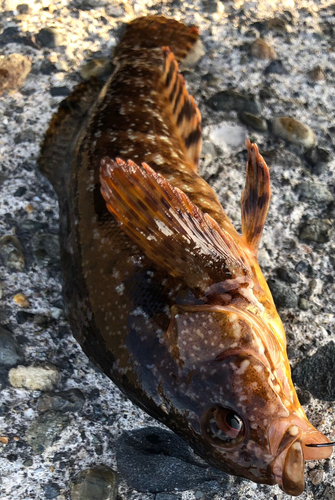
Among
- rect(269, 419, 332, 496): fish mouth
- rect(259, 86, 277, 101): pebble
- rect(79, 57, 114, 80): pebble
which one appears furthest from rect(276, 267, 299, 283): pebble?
rect(79, 57, 114, 80): pebble


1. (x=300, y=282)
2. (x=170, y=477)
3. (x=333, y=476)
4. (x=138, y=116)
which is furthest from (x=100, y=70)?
(x=333, y=476)

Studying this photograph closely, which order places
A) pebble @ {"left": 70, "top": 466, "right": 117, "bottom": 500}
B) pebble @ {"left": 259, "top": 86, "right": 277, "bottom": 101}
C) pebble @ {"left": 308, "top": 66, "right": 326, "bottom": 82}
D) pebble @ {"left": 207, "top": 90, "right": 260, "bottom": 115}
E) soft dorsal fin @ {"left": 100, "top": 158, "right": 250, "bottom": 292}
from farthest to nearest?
pebble @ {"left": 308, "top": 66, "right": 326, "bottom": 82}
pebble @ {"left": 259, "top": 86, "right": 277, "bottom": 101}
pebble @ {"left": 207, "top": 90, "right": 260, "bottom": 115}
pebble @ {"left": 70, "top": 466, "right": 117, "bottom": 500}
soft dorsal fin @ {"left": 100, "top": 158, "right": 250, "bottom": 292}

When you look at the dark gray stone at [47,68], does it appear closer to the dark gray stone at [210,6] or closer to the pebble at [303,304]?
the dark gray stone at [210,6]

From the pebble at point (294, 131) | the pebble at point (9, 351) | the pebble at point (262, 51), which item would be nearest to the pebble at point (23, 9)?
the pebble at point (262, 51)

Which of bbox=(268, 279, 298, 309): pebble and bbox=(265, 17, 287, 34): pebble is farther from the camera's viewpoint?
bbox=(265, 17, 287, 34): pebble

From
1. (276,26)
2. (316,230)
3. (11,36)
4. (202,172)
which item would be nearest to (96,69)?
(11,36)

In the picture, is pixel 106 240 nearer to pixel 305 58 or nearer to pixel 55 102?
pixel 55 102

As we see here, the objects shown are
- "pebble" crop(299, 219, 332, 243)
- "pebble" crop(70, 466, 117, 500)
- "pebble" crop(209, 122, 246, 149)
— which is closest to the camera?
"pebble" crop(70, 466, 117, 500)

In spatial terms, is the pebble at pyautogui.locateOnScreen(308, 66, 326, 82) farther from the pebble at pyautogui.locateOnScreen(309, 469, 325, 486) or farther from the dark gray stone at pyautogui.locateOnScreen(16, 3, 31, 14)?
the pebble at pyautogui.locateOnScreen(309, 469, 325, 486)
